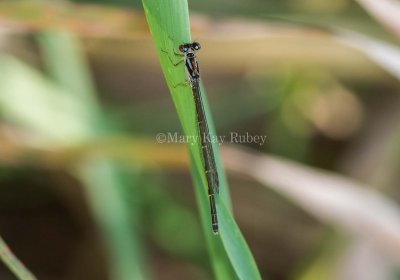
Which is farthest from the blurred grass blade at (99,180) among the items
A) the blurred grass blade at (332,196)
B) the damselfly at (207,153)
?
the damselfly at (207,153)

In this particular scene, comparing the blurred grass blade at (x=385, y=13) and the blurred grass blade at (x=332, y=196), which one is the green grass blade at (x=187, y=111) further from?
the blurred grass blade at (x=332, y=196)

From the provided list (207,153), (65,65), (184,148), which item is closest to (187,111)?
(207,153)

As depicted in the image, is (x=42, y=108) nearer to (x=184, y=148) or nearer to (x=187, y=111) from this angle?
(x=184, y=148)

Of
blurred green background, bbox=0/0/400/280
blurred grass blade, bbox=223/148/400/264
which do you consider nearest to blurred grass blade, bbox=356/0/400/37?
blurred green background, bbox=0/0/400/280

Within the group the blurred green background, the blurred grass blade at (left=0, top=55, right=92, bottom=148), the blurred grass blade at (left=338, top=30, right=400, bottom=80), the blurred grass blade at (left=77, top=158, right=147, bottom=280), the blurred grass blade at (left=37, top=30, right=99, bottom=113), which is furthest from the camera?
the blurred grass blade at (left=37, top=30, right=99, bottom=113)

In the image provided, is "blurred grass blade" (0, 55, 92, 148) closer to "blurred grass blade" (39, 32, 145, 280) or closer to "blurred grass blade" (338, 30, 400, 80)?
"blurred grass blade" (39, 32, 145, 280)

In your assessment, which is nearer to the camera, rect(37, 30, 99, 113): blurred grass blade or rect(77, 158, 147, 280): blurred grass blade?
rect(77, 158, 147, 280): blurred grass blade

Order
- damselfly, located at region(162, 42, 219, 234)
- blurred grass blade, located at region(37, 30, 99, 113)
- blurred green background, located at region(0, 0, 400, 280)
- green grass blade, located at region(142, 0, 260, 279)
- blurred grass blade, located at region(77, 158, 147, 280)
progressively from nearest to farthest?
green grass blade, located at region(142, 0, 260, 279)
damselfly, located at region(162, 42, 219, 234)
blurred green background, located at region(0, 0, 400, 280)
blurred grass blade, located at region(77, 158, 147, 280)
blurred grass blade, located at region(37, 30, 99, 113)

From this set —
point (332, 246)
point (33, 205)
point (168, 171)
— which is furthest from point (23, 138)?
point (332, 246)
